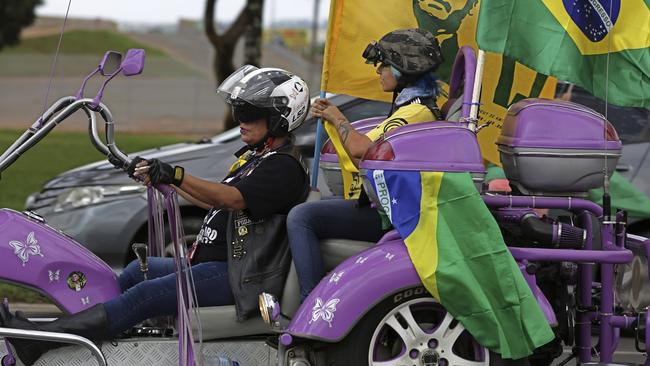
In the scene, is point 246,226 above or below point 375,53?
below

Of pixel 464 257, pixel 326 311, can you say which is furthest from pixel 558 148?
pixel 326 311

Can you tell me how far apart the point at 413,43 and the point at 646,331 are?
1.61 metres

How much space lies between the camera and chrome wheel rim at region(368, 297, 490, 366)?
507 centimetres

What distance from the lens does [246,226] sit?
5.33 m

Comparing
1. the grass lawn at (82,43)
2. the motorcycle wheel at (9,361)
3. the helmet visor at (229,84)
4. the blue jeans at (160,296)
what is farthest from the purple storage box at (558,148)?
A: the grass lawn at (82,43)

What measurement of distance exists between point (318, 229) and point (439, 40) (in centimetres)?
167

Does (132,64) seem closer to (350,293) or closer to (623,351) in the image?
(350,293)

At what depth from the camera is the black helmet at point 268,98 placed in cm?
531

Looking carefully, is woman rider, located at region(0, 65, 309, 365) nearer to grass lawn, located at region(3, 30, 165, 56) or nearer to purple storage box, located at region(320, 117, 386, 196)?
purple storage box, located at region(320, 117, 386, 196)

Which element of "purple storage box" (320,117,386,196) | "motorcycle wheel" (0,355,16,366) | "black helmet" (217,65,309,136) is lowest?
"motorcycle wheel" (0,355,16,366)

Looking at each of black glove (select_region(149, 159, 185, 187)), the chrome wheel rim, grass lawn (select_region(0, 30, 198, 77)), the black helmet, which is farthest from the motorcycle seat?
grass lawn (select_region(0, 30, 198, 77))

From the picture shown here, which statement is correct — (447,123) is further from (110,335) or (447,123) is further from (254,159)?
(110,335)

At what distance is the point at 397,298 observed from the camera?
5078 mm

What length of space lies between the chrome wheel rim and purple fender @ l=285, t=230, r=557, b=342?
0.41 feet
